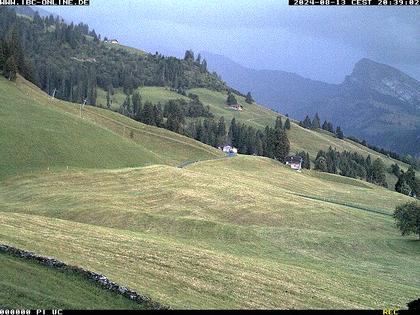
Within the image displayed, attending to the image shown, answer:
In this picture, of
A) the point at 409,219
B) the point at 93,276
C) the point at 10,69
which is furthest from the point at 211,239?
the point at 10,69

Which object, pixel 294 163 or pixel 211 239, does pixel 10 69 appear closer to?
pixel 294 163

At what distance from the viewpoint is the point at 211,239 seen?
52750 mm

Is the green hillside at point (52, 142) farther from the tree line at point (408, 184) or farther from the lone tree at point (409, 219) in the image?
the tree line at point (408, 184)

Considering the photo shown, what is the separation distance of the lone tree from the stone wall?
5310 centimetres

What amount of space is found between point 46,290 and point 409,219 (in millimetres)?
57342

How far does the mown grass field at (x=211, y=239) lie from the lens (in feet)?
95.1

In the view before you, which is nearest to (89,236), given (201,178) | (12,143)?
(201,178)

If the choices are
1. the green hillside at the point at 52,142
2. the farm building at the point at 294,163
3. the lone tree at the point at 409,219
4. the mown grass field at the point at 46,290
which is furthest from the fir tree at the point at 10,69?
the mown grass field at the point at 46,290

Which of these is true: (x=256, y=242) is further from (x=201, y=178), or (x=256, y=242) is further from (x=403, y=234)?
(x=201, y=178)

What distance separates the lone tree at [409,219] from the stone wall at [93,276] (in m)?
53.1

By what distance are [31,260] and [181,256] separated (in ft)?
36.9

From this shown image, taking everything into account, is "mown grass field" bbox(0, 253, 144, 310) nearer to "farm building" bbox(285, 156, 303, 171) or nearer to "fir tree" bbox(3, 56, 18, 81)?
"fir tree" bbox(3, 56, 18, 81)

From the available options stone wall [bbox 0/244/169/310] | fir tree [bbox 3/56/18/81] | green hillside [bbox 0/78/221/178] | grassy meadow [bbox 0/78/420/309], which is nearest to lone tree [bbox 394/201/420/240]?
grassy meadow [bbox 0/78/420/309]

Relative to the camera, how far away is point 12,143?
9006 centimetres
